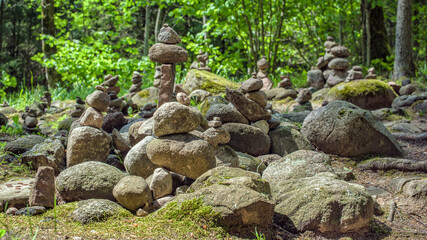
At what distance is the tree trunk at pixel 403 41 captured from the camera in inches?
383

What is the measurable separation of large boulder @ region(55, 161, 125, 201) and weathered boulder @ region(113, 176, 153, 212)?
22 centimetres

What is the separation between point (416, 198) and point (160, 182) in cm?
272

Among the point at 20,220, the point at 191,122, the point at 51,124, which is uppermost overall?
the point at 191,122

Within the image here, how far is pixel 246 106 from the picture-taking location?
547 cm

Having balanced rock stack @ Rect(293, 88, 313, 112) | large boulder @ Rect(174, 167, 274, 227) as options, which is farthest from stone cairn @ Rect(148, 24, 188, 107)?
balanced rock stack @ Rect(293, 88, 313, 112)

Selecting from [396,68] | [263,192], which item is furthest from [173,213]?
[396,68]

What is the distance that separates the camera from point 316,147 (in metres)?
5.55

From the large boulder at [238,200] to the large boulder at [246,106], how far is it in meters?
2.32

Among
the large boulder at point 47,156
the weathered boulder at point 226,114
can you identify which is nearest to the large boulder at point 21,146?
the large boulder at point 47,156

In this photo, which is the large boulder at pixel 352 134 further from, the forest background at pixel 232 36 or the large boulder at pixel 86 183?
the forest background at pixel 232 36

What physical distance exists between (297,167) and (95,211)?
87.2 inches

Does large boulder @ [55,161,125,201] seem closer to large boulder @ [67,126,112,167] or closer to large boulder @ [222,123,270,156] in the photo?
large boulder @ [67,126,112,167]

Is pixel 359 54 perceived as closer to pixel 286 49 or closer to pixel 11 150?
pixel 286 49

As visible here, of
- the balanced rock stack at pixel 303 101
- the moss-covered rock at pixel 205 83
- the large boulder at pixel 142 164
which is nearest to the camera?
the large boulder at pixel 142 164
